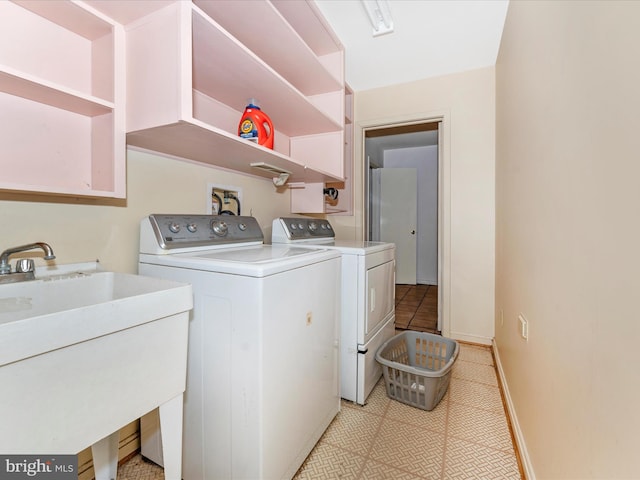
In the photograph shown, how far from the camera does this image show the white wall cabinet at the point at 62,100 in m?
0.94

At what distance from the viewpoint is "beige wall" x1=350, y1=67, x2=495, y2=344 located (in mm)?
2535

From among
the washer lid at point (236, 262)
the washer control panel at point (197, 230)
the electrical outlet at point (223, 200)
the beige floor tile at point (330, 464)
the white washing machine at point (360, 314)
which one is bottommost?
the beige floor tile at point (330, 464)

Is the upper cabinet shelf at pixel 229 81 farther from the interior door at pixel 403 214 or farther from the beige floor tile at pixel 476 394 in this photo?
the interior door at pixel 403 214

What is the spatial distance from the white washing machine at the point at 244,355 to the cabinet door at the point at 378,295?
483 millimetres

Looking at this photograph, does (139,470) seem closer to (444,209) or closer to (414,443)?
(414,443)

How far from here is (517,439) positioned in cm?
140

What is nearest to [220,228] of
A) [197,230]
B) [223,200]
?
[197,230]

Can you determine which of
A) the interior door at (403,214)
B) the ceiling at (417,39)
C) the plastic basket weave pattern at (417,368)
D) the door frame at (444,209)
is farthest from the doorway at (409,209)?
the plastic basket weave pattern at (417,368)

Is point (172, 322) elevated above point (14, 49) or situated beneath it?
situated beneath

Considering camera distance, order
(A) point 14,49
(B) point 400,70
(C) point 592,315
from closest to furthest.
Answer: (C) point 592,315, (A) point 14,49, (B) point 400,70

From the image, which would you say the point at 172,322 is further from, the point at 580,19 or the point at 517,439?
the point at 517,439

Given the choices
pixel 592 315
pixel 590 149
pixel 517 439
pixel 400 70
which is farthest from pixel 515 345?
pixel 400 70

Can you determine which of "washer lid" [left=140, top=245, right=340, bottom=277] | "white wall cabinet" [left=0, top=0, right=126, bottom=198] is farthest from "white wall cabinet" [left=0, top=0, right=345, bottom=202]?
"washer lid" [left=140, top=245, right=340, bottom=277]

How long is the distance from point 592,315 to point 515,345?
1.01 m
